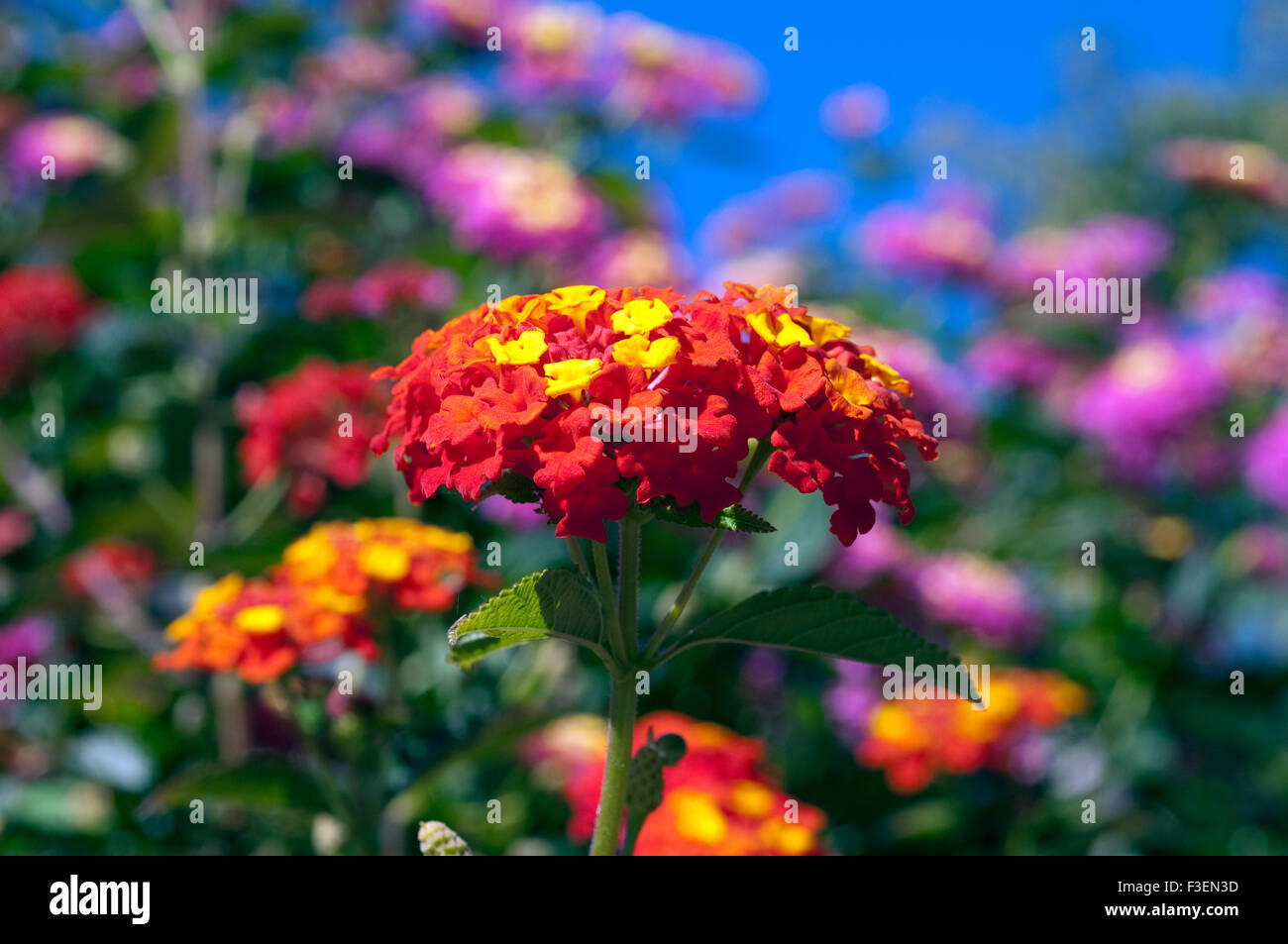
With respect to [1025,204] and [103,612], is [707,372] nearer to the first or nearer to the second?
[103,612]

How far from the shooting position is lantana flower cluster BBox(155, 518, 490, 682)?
49.8 inches

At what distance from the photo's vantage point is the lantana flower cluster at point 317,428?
79.0 inches

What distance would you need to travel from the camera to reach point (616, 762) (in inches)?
37.9

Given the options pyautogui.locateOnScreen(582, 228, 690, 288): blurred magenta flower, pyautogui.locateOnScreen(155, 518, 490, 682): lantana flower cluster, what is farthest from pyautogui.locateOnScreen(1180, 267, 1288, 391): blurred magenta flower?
pyautogui.locateOnScreen(155, 518, 490, 682): lantana flower cluster

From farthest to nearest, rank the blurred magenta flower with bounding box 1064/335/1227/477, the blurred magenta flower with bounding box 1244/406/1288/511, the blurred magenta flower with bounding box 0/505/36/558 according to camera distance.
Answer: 1. the blurred magenta flower with bounding box 1064/335/1227/477
2. the blurred magenta flower with bounding box 1244/406/1288/511
3. the blurred magenta flower with bounding box 0/505/36/558

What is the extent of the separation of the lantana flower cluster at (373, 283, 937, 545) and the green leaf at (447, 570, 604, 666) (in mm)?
54

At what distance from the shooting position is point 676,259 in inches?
128

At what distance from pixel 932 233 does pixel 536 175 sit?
1.73 metres

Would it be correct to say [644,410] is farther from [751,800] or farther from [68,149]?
[68,149]

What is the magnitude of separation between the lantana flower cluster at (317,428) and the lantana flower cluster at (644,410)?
1031 millimetres

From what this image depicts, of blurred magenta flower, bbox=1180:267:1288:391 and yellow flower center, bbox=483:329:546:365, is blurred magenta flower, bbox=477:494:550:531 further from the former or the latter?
blurred magenta flower, bbox=1180:267:1288:391

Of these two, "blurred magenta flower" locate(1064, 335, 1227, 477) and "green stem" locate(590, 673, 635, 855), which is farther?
"blurred magenta flower" locate(1064, 335, 1227, 477)

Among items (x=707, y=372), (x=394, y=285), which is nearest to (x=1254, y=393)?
(x=394, y=285)

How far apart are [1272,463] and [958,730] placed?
5.48ft
